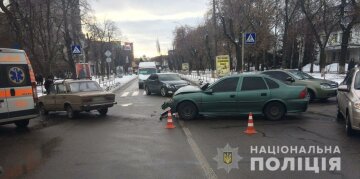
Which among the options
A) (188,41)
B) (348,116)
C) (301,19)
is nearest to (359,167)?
(348,116)

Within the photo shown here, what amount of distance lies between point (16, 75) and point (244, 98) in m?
7.04

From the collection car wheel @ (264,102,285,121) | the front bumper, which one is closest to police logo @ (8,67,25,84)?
the front bumper

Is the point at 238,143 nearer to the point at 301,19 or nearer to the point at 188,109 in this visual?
the point at 188,109

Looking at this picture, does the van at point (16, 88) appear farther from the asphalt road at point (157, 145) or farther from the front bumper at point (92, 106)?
the front bumper at point (92, 106)

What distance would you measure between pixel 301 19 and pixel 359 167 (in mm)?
34794

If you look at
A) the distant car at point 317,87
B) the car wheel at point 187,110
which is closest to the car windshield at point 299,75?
the distant car at point 317,87

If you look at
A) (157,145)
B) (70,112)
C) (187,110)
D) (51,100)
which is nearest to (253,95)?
(187,110)

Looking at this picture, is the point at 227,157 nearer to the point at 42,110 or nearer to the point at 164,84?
the point at 42,110

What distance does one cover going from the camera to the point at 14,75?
10.1 m

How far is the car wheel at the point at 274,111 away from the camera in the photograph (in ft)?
33.6

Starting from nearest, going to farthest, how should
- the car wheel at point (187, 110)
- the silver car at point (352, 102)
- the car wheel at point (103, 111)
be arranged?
the silver car at point (352, 102)
the car wheel at point (187, 110)
the car wheel at point (103, 111)

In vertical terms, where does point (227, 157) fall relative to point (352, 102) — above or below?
below

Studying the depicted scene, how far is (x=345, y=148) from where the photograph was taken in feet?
22.4

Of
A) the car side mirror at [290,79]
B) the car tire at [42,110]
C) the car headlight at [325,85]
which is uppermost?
the car side mirror at [290,79]
